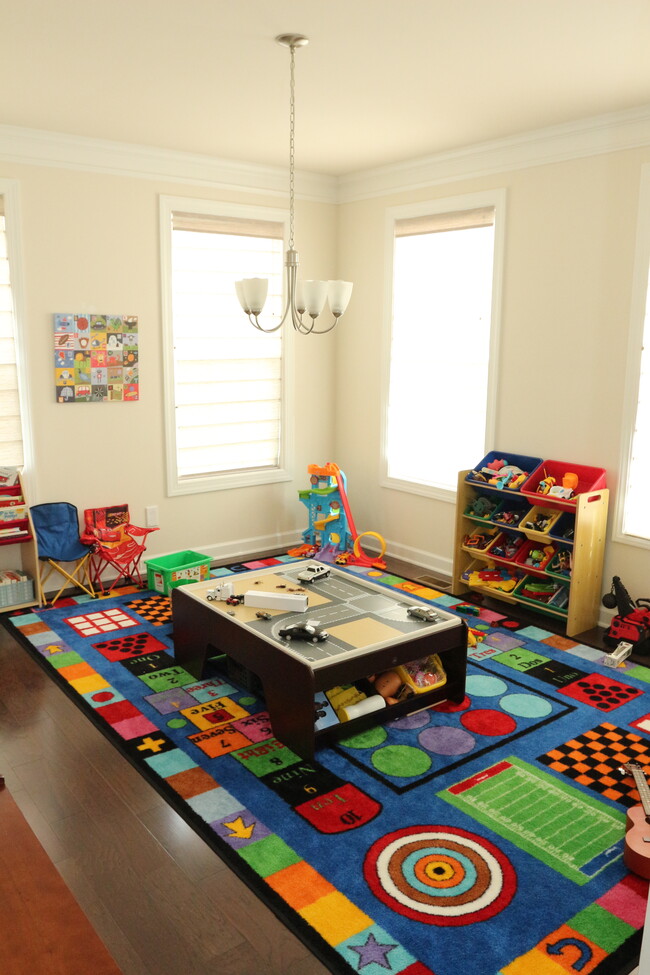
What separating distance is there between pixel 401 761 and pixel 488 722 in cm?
53

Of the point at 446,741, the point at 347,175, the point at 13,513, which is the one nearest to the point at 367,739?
the point at 446,741

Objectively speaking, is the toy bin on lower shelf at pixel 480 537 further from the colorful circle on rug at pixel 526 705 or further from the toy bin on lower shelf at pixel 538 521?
the colorful circle on rug at pixel 526 705

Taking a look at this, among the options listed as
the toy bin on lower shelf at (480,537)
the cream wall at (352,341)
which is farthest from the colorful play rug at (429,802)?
the cream wall at (352,341)

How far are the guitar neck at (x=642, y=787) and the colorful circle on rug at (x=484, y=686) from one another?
2.70 feet

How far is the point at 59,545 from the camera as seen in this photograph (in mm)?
4844

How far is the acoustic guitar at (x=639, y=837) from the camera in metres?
2.45

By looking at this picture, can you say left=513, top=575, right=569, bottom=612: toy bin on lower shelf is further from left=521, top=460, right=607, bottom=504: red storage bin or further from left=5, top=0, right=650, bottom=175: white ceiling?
left=5, top=0, right=650, bottom=175: white ceiling

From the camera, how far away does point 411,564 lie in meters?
5.70

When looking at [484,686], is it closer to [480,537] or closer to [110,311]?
[480,537]

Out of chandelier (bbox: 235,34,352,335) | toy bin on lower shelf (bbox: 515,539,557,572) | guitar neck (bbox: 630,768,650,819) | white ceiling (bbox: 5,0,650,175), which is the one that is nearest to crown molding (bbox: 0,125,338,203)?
white ceiling (bbox: 5,0,650,175)

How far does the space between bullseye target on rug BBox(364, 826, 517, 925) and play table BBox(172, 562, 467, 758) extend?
58 cm

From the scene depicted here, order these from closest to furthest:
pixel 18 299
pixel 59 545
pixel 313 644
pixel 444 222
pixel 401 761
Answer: pixel 401 761, pixel 313 644, pixel 18 299, pixel 59 545, pixel 444 222

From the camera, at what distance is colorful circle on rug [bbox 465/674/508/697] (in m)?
3.68

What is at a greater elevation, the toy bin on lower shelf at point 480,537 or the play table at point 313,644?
the toy bin on lower shelf at point 480,537
